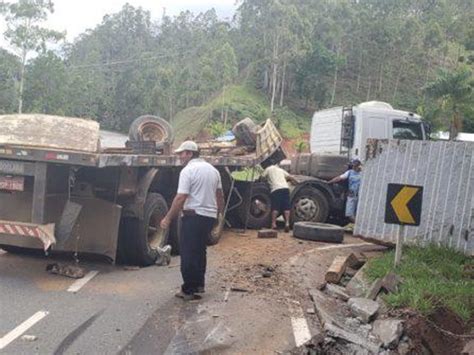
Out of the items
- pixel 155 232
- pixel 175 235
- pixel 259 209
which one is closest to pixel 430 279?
pixel 155 232

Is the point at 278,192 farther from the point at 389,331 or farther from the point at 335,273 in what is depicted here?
the point at 389,331

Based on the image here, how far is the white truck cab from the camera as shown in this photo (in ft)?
41.3

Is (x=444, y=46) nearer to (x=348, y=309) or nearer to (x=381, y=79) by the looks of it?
(x=381, y=79)

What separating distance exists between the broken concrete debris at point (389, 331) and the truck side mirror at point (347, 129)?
24.0ft

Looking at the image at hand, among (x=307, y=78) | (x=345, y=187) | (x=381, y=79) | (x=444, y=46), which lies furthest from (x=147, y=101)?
(x=345, y=187)

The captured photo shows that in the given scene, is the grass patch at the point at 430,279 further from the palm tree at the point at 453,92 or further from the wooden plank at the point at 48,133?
the palm tree at the point at 453,92

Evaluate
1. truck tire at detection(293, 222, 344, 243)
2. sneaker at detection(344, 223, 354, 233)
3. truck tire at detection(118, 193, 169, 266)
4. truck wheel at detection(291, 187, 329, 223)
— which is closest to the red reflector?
truck tire at detection(118, 193, 169, 266)

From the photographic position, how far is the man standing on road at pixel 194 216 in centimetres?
665

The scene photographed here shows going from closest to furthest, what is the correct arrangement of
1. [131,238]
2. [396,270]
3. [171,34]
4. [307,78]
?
[396,270], [131,238], [307,78], [171,34]

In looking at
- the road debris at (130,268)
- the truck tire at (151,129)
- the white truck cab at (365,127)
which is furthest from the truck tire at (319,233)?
the road debris at (130,268)

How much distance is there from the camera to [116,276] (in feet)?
25.1

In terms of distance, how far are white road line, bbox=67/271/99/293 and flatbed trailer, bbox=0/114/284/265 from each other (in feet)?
0.98

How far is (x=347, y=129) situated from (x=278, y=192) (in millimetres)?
2061

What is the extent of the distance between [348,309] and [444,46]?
191 ft
